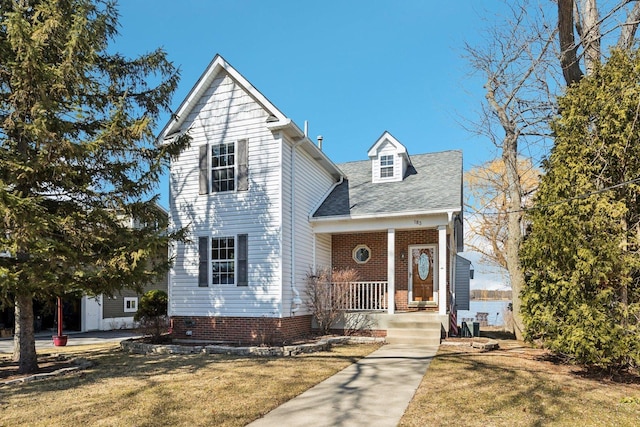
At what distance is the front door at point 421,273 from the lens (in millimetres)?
14242

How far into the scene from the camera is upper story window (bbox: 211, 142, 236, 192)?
1241 cm

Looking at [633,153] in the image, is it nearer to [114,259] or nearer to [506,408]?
[506,408]

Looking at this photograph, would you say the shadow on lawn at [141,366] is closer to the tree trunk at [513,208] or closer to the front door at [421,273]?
the front door at [421,273]

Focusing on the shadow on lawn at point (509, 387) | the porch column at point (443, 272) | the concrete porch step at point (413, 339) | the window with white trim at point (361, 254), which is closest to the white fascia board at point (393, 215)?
the porch column at point (443, 272)

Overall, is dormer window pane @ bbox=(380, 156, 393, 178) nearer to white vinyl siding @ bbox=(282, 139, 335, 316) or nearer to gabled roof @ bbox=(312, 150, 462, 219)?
gabled roof @ bbox=(312, 150, 462, 219)

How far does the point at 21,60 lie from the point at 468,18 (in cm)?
1110

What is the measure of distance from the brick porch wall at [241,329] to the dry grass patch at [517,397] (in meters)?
4.34

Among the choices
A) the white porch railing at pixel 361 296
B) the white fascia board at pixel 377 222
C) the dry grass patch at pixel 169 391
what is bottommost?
the dry grass patch at pixel 169 391

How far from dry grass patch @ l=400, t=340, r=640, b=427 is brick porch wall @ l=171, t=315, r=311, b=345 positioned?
4341 millimetres

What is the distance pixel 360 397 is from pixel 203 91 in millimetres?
10119

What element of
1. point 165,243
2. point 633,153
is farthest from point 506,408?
point 165,243

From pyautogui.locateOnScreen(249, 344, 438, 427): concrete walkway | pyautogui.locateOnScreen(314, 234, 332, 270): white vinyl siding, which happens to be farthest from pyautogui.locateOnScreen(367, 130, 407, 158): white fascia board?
pyautogui.locateOnScreen(249, 344, 438, 427): concrete walkway

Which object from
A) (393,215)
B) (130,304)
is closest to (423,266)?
(393,215)

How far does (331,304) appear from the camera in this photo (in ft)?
41.1
